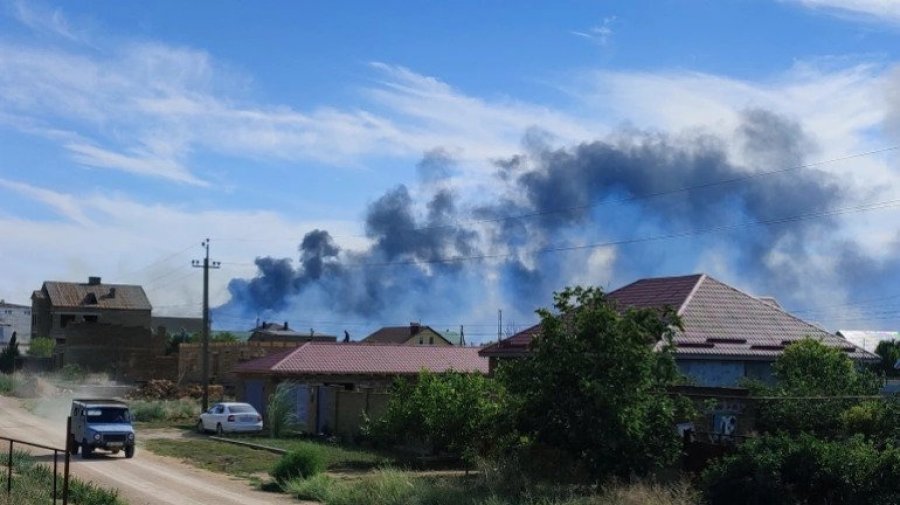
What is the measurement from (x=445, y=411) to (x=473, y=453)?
214 inches

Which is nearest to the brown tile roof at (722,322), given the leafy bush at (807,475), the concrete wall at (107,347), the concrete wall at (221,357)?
the leafy bush at (807,475)

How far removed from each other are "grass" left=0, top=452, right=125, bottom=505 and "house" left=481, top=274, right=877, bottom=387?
39.1ft

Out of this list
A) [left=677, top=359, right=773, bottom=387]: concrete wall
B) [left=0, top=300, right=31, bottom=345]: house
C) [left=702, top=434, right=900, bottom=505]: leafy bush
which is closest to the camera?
[left=702, top=434, right=900, bottom=505]: leafy bush

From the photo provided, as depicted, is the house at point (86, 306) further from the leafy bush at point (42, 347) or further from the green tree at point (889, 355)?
the green tree at point (889, 355)

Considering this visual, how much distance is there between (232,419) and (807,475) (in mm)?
30911

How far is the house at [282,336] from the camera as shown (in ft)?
311

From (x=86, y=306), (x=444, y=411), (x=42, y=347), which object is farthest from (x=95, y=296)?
(x=444, y=411)

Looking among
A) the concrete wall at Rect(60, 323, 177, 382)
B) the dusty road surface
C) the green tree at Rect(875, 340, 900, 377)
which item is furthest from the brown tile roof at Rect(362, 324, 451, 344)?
the dusty road surface

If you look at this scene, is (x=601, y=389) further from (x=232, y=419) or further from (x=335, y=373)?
(x=335, y=373)

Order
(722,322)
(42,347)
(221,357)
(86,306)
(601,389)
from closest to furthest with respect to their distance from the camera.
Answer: (601,389)
(722,322)
(221,357)
(42,347)
(86,306)

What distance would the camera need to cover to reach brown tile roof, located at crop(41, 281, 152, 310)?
103 meters

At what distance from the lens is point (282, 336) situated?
4040 inches

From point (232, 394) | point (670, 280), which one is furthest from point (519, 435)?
point (232, 394)

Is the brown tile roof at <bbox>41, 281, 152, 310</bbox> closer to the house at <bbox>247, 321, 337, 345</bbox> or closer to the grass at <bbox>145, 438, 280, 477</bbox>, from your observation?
the house at <bbox>247, 321, 337, 345</bbox>
